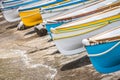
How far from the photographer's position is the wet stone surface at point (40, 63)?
36.8ft

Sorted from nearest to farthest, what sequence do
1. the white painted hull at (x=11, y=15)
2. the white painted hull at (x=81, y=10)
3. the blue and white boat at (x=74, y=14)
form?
the blue and white boat at (x=74, y=14)
the white painted hull at (x=81, y=10)
the white painted hull at (x=11, y=15)

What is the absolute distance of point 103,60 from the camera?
30.6 feet

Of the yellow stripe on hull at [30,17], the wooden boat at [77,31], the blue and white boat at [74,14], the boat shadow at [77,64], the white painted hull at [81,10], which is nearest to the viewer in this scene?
the boat shadow at [77,64]

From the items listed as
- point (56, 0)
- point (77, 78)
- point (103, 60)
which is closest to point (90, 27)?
point (77, 78)

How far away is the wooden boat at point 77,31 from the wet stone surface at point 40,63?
0.54 meters

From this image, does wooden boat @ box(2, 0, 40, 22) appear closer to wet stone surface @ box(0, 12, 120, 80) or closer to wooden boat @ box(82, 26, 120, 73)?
wet stone surface @ box(0, 12, 120, 80)

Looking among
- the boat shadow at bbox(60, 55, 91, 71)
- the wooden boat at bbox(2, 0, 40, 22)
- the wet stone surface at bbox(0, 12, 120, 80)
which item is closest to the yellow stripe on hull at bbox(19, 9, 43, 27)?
the wet stone surface at bbox(0, 12, 120, 80)

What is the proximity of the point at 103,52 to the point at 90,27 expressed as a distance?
3319 mm

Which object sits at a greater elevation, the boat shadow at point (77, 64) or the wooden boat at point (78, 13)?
the wooden boat at point (78, 13)

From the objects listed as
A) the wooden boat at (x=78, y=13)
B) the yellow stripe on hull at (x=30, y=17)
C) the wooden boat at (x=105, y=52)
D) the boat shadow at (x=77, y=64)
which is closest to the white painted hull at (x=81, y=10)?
the wooden boat at (x=78, y=13)

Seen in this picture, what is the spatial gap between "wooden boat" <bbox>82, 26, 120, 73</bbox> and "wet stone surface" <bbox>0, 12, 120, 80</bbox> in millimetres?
703

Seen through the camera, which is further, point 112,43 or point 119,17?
point 119,17

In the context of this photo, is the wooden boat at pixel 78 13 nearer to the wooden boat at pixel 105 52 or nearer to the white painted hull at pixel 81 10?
the white painted hull at pixel 81 10

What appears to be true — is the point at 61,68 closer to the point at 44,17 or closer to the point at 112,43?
the point at 112,43
